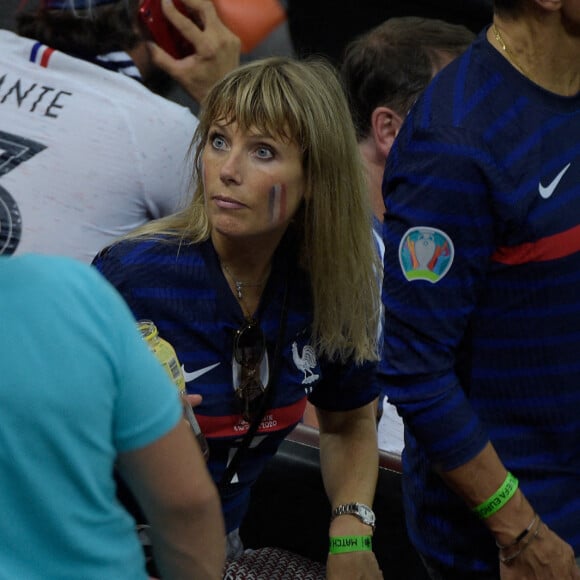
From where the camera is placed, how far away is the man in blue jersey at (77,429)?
0.87 meters

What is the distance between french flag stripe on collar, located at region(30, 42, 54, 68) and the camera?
2199 mm

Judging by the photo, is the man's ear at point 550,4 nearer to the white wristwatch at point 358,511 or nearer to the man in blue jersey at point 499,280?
the man in blue jersey at point 499,280

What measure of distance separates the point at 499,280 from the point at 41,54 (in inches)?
44.4

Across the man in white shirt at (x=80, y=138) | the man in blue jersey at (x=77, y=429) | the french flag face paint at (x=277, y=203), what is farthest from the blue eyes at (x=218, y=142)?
the man in blue jersey at (x=77, y=429)

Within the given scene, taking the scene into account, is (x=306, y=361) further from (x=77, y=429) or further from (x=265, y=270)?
(x=77, y=429)

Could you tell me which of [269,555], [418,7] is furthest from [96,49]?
[418,7]

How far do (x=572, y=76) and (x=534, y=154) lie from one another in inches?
6.6

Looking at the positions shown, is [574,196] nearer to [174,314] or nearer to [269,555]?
[174,314]

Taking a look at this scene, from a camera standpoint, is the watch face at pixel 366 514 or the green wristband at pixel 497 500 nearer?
the green wristband at pixel 497 500

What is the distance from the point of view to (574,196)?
151cm

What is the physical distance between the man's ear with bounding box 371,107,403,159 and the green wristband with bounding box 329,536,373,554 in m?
1.04

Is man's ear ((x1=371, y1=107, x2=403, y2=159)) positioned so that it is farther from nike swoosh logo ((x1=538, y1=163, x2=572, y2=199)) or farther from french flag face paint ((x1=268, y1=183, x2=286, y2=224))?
nike swoosh logo ((x1=538, y1=163, x2=572, y2=199))

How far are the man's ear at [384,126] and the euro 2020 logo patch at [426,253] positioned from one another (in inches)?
43.4

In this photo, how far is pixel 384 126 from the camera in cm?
258
